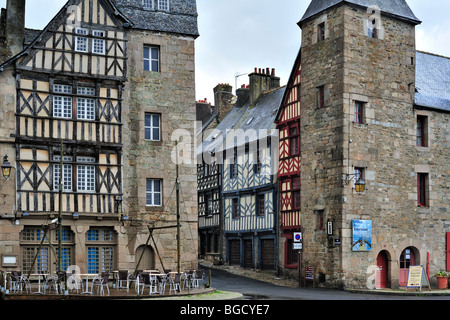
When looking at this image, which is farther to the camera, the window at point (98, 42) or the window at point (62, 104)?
the window at point (98, 42)

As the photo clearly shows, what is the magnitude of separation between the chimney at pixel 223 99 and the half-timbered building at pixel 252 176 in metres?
2.97

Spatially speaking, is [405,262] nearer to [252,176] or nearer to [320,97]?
[320,97]

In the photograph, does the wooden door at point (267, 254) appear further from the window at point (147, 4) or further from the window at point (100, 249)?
the window at point (147, 4)

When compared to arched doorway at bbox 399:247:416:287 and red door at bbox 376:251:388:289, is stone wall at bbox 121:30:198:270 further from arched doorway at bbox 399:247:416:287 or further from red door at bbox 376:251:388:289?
arched doorway at bbox 399:247:416:287

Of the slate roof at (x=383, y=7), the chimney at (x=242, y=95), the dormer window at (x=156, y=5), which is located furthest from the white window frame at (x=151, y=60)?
the chimney at (x=242, y=95)

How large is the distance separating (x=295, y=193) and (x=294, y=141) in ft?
6.86

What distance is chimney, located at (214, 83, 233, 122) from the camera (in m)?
40.3

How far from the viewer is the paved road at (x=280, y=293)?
1970 cm

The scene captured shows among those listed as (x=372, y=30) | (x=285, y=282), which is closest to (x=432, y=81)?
(x=372, y=30)

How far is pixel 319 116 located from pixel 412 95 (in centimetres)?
371

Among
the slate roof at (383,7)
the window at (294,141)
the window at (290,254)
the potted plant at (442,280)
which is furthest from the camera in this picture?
the window at (290,254)

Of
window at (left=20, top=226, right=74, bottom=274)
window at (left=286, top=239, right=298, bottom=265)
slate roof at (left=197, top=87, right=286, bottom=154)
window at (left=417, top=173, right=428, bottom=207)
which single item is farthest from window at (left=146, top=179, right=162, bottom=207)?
window at (left=417, top=173, right=428, bottom=207)

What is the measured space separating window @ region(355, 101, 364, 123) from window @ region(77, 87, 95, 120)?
9.31 m

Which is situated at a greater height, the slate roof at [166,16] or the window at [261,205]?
the slate roof at [166,16]
